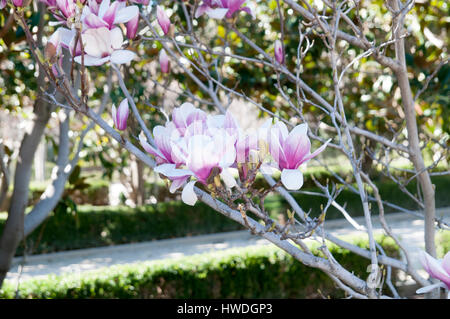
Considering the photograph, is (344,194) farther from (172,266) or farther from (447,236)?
(172,266)

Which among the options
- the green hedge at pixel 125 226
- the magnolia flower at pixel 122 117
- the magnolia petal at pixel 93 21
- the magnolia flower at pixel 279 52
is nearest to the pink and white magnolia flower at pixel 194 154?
the magnolia flower at pixel 122 117

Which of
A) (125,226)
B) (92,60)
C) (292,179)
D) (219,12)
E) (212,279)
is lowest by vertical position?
(212,279)

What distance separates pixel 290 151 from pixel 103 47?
444mm

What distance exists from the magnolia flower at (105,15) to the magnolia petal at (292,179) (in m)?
0.47

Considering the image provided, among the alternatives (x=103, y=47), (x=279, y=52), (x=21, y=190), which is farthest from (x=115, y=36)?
(x=21, y=190)

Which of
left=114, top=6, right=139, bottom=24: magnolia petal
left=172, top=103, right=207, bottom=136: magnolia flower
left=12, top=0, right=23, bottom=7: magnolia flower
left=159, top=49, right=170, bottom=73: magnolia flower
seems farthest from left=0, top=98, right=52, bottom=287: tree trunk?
left=172, top=103, right=207, bottom=136: magnolia flower

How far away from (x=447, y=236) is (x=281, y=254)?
2438mm

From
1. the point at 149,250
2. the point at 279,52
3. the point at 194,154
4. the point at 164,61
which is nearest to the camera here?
the point at 194,154

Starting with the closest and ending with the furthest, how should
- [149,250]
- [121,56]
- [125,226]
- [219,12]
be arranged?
[121,56] → [219,12] → [149,250] → [125,226]

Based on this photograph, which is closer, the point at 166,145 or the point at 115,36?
the point at 166,145

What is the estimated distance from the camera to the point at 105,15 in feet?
3.09

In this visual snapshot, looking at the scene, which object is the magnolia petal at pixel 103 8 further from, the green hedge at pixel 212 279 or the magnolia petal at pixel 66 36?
the green hedge at pixel 212 279

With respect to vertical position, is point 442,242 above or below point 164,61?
below

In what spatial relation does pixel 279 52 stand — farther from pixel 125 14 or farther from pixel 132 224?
pixel 132 224
